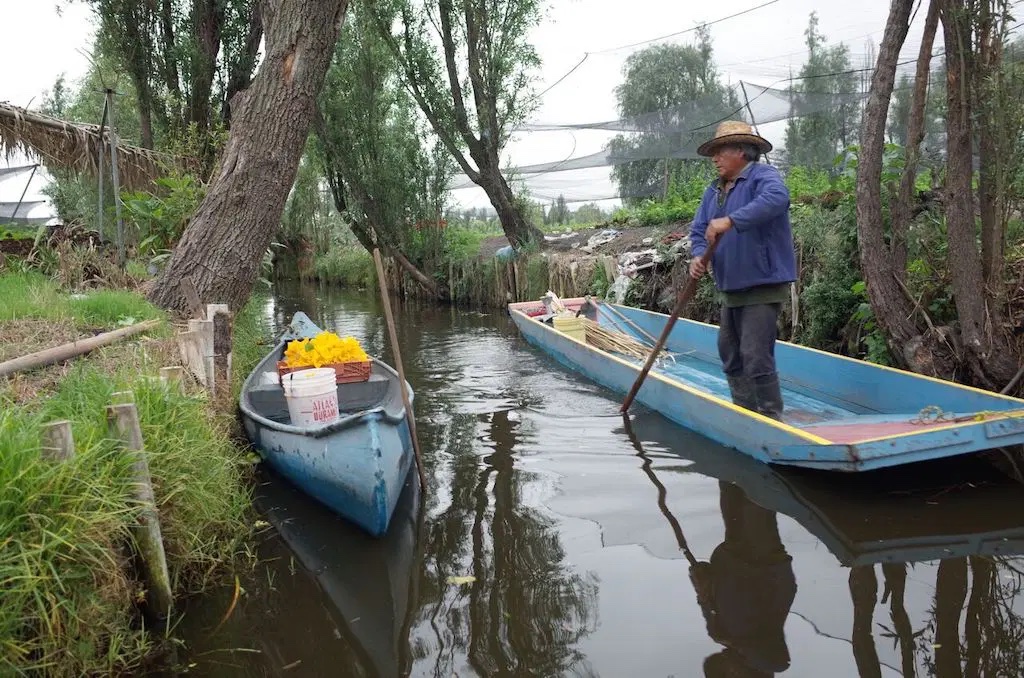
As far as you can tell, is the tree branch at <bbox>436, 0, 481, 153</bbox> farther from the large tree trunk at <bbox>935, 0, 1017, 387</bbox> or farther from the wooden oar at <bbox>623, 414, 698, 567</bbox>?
the large tree trunk at <bbox>935, 0, 1017, 387</bbox>

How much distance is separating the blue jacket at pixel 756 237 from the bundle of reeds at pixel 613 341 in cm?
282

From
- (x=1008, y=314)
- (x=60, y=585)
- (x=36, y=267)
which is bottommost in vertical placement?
(x=60, y=585)

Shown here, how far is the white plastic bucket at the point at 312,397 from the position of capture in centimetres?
429

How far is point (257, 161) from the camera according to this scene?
6.71 metres

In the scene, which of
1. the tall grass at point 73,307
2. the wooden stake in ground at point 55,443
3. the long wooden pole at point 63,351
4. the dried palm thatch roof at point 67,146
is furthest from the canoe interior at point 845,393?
the dried palm thatch roof at point 67,146

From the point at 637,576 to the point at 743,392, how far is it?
2.10 metres

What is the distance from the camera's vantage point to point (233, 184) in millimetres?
6703

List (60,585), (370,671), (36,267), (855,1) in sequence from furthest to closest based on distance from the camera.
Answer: (855,1)
(36,267)
(370,671)
(60,585)

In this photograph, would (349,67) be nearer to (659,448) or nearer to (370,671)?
(659,448)

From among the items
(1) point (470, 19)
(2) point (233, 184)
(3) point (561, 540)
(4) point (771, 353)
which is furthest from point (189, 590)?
(1) point (470, 19)

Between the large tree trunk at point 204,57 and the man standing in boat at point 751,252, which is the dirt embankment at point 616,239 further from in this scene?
the large tree trunk at point 204,57

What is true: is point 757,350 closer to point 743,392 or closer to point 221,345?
point 743,392

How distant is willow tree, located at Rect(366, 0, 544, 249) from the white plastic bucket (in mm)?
10580

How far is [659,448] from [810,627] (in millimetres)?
2462
